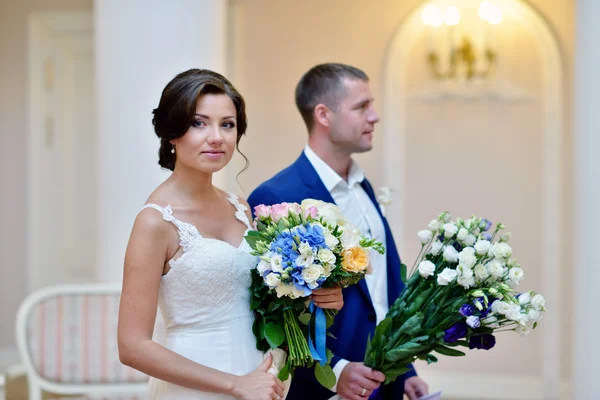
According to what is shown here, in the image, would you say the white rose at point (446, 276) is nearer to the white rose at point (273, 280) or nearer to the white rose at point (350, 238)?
the white rose at point (350, 238)

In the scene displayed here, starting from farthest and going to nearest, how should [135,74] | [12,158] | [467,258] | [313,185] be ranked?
[12,158] → [135,74] → [313,185] → [467,258]

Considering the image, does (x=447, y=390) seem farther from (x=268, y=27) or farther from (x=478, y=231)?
(x=478, y=231)

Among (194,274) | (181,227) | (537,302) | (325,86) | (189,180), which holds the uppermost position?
(325,86)

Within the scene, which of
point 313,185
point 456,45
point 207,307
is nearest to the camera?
point 207,307

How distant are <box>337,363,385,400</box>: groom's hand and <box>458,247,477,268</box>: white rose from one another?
0.49 m

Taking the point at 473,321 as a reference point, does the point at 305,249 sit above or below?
above

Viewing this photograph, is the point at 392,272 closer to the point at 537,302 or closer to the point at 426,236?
the point at 426,236

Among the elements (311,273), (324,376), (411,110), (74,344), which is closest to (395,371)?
(324,376)

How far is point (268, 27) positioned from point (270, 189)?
11.0 ft

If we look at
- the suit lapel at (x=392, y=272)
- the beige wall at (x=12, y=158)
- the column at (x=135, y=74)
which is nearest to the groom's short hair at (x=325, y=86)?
the suit lapel at (x=392, y=272)

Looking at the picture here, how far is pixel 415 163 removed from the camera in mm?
5633

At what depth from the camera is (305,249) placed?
6.23ft

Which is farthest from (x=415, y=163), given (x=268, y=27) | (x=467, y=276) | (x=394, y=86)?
(x=467, y=276)

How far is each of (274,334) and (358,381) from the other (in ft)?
1.50
